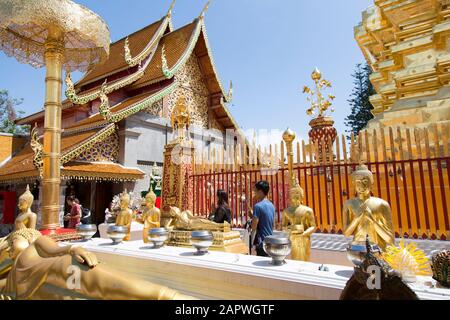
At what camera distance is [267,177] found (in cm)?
523

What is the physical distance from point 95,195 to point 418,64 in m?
11.0

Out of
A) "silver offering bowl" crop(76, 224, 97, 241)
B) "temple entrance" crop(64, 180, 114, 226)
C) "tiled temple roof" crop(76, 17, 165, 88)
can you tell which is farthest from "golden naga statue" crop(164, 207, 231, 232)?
"tiled temple roof" crop(76, 17, 165, 88)

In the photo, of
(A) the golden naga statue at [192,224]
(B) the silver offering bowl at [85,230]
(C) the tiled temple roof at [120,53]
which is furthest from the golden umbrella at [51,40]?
(C) the tiled temple roof at [120,53]

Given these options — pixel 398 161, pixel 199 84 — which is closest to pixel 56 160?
pixel 398 161

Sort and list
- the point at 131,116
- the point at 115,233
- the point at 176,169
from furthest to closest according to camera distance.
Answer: the point at 131,116, the point at 176,169, the point at 115,233

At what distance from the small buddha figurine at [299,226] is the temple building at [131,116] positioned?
15.0 ft

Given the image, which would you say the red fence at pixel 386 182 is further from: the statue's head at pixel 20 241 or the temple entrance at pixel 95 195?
the temple entrance at pixel 95 195

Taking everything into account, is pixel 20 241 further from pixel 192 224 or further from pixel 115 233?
pixel 192 224

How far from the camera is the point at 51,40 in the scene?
14.2 feet

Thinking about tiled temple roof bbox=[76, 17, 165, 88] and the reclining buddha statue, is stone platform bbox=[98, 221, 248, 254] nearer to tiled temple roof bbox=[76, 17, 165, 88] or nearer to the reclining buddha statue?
the reclining buddha statue

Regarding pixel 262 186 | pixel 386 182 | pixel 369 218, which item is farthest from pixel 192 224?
pixel 386 182
